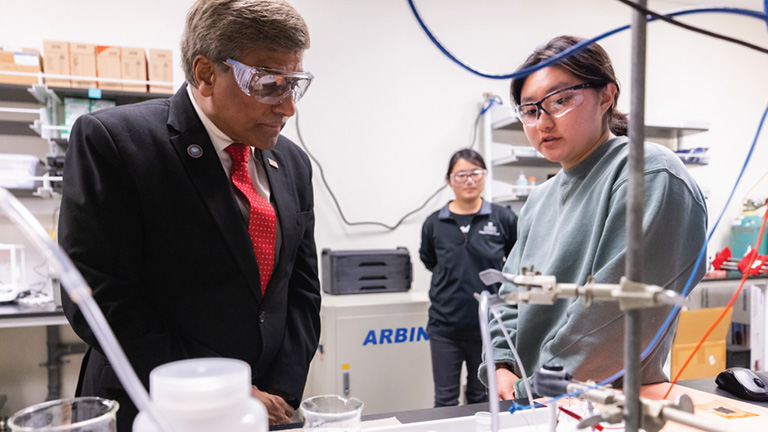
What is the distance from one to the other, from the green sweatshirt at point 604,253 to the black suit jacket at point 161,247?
0.56 m

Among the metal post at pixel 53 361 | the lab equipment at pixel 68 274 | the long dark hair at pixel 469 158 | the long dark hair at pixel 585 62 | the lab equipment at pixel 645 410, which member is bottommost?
the metal post at pixel 53 361

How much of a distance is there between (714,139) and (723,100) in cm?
39

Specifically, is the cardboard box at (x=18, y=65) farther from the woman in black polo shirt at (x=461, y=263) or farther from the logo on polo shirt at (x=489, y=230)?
the logo on polo shirt at (x=489, y=230)

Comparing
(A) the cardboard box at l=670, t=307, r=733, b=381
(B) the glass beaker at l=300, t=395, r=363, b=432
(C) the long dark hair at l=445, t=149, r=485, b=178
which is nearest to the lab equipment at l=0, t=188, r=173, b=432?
(B) the glass beaker at l=300, t=395, r=363, b=432

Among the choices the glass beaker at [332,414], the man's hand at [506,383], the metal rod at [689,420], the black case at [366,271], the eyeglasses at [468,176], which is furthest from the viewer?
the black case at [366,271]

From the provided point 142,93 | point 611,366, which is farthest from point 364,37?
point 611,366

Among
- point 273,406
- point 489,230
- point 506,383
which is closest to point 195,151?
point 273,406

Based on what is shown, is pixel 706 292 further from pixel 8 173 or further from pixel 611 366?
pixel 8 173

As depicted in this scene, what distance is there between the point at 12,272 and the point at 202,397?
2.87 meters

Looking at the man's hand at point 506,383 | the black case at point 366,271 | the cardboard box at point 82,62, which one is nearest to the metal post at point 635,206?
the man's hand at point 506,383

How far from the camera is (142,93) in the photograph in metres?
2.71

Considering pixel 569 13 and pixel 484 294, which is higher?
pixel 569 13

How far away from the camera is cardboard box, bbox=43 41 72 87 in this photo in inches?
102

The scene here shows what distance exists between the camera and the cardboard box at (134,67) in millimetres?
2686
